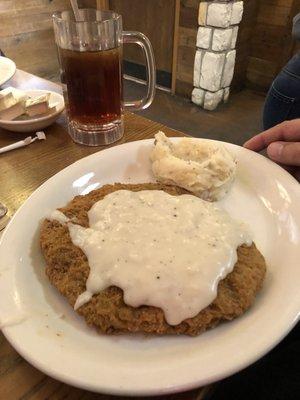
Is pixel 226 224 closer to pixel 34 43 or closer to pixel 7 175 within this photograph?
pixel 7 175

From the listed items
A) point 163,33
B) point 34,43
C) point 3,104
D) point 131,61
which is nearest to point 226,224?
Answer: point 3,104

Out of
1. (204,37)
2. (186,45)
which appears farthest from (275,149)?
(186,45)

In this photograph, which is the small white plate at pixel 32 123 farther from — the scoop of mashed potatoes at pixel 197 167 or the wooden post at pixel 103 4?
the wooden post at pixel 103 4

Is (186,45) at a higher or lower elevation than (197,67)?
higher

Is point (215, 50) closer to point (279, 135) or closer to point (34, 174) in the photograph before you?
point (279, 135)

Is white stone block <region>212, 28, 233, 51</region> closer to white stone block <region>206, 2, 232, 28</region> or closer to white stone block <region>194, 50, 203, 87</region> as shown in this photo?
white stone block <region>206, 2, 232, 28</region>
